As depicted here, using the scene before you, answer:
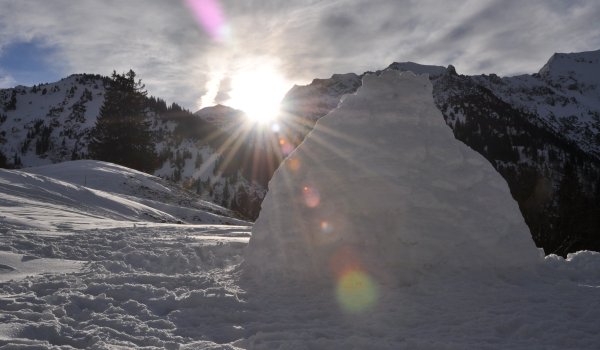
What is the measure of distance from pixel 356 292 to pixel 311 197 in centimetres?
192

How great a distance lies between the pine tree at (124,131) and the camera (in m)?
38.2

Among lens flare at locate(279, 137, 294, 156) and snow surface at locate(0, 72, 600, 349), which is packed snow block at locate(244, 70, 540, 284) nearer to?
snow surface at locate(0, 72, 600, 349)

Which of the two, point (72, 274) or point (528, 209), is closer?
point (72, 274)

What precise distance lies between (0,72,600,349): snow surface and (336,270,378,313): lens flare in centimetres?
3

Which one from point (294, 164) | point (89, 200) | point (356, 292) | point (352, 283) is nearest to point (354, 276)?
point (352, 283)

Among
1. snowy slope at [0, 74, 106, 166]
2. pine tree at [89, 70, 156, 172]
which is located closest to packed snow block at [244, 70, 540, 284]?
pine tree at [89, 70, 156, 172]

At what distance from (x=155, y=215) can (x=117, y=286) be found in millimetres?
11910

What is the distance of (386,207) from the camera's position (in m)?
6.84

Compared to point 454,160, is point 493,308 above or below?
below

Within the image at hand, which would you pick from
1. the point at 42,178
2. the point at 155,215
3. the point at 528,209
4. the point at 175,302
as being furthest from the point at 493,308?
the point at 528,209

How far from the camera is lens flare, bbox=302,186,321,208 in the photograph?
23.7 feet

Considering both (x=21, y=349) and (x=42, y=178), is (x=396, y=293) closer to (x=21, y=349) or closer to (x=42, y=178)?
(x=21, y=349)

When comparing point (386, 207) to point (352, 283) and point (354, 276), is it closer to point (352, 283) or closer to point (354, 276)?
point (354, 276)

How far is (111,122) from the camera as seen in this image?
38.8 m
